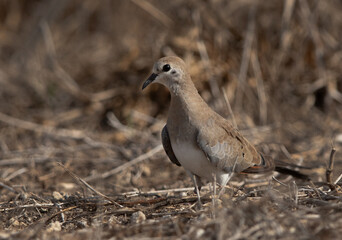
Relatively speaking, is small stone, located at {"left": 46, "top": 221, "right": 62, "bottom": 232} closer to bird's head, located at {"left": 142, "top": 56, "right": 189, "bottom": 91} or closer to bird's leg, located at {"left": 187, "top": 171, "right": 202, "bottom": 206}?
bird's leg, located at {"left": 187, "top": 171, "right": 202, "bottom": 206}

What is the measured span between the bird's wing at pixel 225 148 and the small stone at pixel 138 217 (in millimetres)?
604

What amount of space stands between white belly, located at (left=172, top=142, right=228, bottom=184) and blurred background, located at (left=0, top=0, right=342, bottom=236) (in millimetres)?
1496

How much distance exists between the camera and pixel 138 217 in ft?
10.3

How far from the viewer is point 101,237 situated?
2.72 meters

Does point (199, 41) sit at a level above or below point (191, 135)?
above

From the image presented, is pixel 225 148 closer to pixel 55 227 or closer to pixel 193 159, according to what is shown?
pixel 193 159

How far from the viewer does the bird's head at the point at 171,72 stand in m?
3.48

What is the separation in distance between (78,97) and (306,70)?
292 cm

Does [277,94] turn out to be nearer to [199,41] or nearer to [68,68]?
[199,41]

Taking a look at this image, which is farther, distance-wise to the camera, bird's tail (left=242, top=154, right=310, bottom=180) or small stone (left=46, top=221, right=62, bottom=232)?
bird's tail (left=242, top=154, right=310, bottom=180)

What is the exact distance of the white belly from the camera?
3375 millimetres

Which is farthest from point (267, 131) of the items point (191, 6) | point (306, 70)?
point (191, 6)

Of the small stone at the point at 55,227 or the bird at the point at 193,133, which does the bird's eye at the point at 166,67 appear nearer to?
the bird at the point at 193,133

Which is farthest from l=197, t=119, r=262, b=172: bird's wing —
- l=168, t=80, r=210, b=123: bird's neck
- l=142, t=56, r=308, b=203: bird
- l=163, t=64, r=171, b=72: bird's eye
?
Answer: l=163, t=64, r=171, b=72: bird's eye
